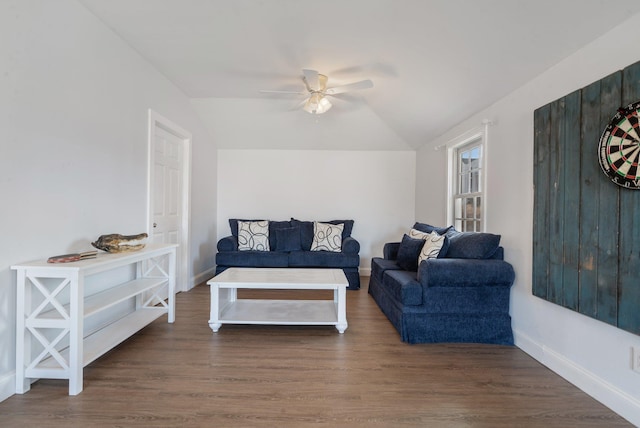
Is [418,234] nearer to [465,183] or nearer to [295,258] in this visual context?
[465,183]

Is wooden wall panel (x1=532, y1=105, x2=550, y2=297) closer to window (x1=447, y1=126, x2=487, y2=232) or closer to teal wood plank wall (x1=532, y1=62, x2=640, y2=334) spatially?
teal wood plank wall (x1=532, y1=62, x2=640, y2=334)

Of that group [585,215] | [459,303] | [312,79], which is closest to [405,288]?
[459,303]

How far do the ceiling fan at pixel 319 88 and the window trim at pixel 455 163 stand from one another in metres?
1.22

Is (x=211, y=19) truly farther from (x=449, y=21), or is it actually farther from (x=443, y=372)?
(x=443, y=372)

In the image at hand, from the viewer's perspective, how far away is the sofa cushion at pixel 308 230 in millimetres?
4676

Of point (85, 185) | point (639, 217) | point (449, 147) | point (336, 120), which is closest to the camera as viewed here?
point (639, 217)

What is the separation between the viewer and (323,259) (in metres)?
4.25

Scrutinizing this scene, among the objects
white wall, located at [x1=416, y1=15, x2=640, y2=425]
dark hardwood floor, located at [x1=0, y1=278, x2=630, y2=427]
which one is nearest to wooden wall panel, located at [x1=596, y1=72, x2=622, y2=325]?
white wall, located at [x1=416, y1=15, x2=640, y2=425]

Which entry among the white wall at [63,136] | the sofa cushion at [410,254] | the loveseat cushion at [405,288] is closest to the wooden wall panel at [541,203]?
the loveseat cushion at [405,288]

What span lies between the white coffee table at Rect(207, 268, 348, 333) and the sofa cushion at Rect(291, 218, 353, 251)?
1647 millimetres

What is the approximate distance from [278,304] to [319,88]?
220 cm

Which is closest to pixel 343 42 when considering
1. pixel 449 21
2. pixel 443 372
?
pixel 449 21

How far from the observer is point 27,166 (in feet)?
5.67

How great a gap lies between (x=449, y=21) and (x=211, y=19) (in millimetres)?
1769
